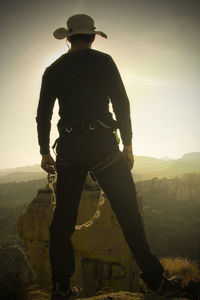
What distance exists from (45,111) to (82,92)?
1.38ft

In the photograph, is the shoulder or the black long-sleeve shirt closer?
the black long-sleeve shirt

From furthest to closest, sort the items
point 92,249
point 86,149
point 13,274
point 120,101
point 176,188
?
point 176,188 < point 92,249 < point 13,274 < point 120,101 < point 86,149

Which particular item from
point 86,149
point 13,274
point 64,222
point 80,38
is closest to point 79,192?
point 64,222

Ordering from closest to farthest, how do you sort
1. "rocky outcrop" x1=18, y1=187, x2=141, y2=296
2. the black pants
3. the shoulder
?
the black pants < the shoulder < "rocky outcrop" x1=18, y1=187, x2=141, y2=296

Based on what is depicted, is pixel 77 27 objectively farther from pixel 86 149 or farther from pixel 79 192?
pixel 79 192

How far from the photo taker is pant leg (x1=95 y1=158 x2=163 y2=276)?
6.18 ft

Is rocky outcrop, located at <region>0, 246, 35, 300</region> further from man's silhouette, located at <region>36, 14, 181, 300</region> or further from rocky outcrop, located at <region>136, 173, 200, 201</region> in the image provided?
rocky outcrop, located at <region>136, 173, 200, 201</region>

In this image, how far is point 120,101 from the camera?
2.08 metres

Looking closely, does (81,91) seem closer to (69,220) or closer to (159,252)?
(69,220)

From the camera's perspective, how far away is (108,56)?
2.13 metres

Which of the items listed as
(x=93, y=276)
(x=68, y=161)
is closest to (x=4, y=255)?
(x=93, y=276)

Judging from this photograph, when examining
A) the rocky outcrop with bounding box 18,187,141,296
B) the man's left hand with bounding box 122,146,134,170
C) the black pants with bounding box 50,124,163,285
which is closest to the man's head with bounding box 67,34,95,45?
the black pants with bounding box 50,124,163,285

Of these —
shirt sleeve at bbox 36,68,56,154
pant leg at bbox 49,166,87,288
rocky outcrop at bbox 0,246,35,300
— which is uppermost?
shirt sleeve at bbox 36,68,56,154

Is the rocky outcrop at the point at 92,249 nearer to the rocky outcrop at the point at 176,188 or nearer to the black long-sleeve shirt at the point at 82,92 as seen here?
the black long-sleeve shirt at the point at 82,92
